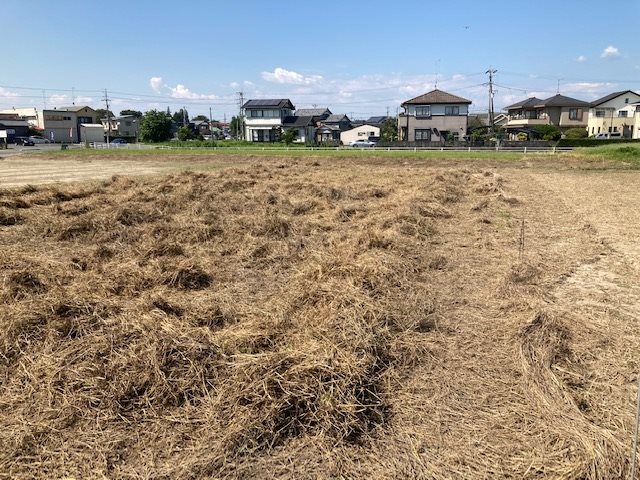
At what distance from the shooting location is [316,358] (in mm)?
3174

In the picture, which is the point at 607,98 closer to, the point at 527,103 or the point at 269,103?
the point at 527,103

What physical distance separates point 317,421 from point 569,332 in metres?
2.58

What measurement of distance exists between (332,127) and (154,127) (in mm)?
27549

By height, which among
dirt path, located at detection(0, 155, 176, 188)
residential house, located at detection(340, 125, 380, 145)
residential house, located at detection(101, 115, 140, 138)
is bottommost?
dirt path, located at detection(0, 155, 176, 188)

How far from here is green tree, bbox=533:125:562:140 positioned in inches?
1906

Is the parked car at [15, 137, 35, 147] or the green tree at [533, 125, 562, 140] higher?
the parked car at [15, 137, 35, 147]

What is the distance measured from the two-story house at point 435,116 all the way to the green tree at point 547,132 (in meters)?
8.99

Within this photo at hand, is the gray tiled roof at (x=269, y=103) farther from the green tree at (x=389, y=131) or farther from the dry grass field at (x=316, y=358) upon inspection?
the dry grass field at (x=316, y=358)

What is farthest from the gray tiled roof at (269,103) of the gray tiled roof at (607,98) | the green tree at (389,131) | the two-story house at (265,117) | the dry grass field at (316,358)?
the dry grass field at (316,358)

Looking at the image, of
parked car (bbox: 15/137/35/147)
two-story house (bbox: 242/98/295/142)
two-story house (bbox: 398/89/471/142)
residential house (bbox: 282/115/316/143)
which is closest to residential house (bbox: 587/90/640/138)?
two-story house (bbox: 398/89/471/142)

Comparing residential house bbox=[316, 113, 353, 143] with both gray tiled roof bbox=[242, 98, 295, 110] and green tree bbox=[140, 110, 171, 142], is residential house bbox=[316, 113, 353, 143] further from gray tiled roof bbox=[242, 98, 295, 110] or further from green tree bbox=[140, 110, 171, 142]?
green tree bbox=[140, 110, 171, 142]

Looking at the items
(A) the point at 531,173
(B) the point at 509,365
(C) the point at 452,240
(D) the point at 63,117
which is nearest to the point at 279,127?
(D) the point at 63,117

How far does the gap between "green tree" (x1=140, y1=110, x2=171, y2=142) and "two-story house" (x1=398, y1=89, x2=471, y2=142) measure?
1272 inches

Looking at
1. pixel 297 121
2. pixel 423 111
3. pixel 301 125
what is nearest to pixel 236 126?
pixel 297 121
